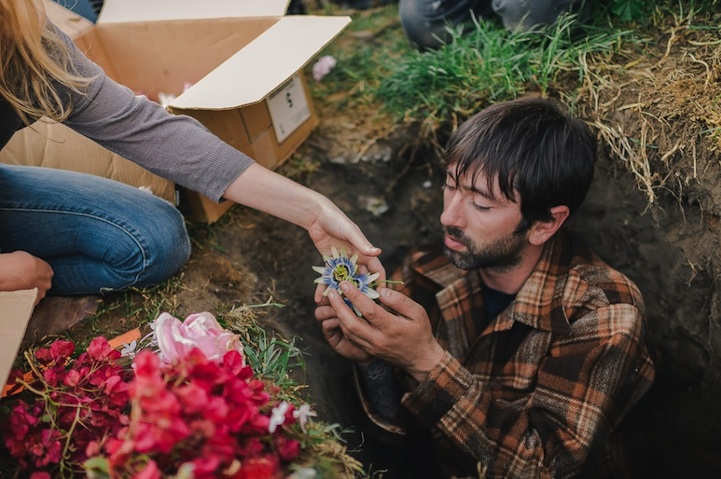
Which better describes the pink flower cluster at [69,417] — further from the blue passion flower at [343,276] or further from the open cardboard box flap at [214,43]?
the open cardboard box flap at [214,43]

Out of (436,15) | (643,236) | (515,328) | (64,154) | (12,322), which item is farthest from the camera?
(436,15)

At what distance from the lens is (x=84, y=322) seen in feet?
6.44

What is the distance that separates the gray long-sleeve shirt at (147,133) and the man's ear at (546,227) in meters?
0.97

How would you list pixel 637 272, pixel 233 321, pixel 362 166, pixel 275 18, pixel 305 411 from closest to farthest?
pixel 305 411 < pixel 233 321 < pixel 275 18 < pixel 637 272 < pixel 362 166

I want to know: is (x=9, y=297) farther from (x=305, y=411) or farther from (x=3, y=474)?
(x=305, y=411)

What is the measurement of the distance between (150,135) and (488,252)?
3.77 feet

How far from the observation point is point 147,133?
176 cm

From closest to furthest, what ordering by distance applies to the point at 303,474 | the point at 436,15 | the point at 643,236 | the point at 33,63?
the point at 303,474, the point at 33,63, the point at 643,236, the point at 436,15

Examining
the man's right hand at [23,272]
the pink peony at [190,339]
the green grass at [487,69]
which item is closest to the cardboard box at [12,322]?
the pink peony at [190,339]

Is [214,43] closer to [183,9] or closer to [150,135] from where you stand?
[183,9]

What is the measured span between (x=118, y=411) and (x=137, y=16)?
1843 millimetres

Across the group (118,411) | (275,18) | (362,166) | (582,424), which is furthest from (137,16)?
(582,424)

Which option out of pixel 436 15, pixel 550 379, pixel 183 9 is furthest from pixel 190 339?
pixel 436 15

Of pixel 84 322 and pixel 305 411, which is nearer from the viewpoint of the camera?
pixel 305 411
